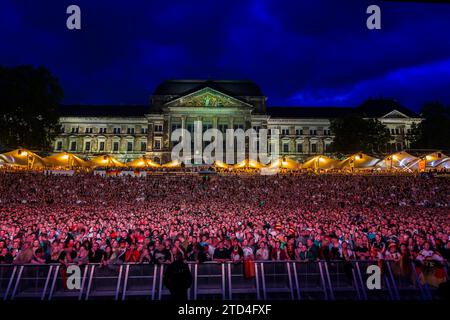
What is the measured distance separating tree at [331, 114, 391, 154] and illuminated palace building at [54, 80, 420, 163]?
50.1ft

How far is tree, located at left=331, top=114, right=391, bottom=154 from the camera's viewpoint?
5188 cm

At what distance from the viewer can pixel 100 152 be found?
232 ft

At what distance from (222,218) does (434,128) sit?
47765mm

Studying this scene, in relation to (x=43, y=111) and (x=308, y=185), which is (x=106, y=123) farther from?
(x=308, y=185)

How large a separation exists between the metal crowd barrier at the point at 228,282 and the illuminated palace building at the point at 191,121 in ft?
188

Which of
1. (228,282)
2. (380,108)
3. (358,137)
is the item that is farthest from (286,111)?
(228,282)

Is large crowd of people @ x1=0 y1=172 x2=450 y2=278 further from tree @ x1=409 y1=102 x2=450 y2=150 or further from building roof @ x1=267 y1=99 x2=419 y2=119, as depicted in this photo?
building roof @ x1=267 y1=99 x2=419 y2=119

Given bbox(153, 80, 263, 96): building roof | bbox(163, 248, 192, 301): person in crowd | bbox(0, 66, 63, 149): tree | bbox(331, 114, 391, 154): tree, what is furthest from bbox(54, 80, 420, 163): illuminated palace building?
bbox(163, 248, 192, 301): person in crowd

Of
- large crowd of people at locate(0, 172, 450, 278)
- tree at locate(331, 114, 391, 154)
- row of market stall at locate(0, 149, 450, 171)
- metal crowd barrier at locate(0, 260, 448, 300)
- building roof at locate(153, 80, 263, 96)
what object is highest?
building roof at locate(153, 80, 263, 96)

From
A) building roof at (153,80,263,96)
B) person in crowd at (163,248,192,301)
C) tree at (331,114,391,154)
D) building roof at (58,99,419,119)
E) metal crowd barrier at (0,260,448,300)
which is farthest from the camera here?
building roof at (153,80,263,96)

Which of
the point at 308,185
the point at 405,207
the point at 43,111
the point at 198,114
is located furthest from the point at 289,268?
the point at 198,114

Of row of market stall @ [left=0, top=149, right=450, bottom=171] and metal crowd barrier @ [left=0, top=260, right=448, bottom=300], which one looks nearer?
metal crowd barrier @ [left=0, top=260, right=448, bottom=300]

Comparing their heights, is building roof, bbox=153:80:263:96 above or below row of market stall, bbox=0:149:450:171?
above
